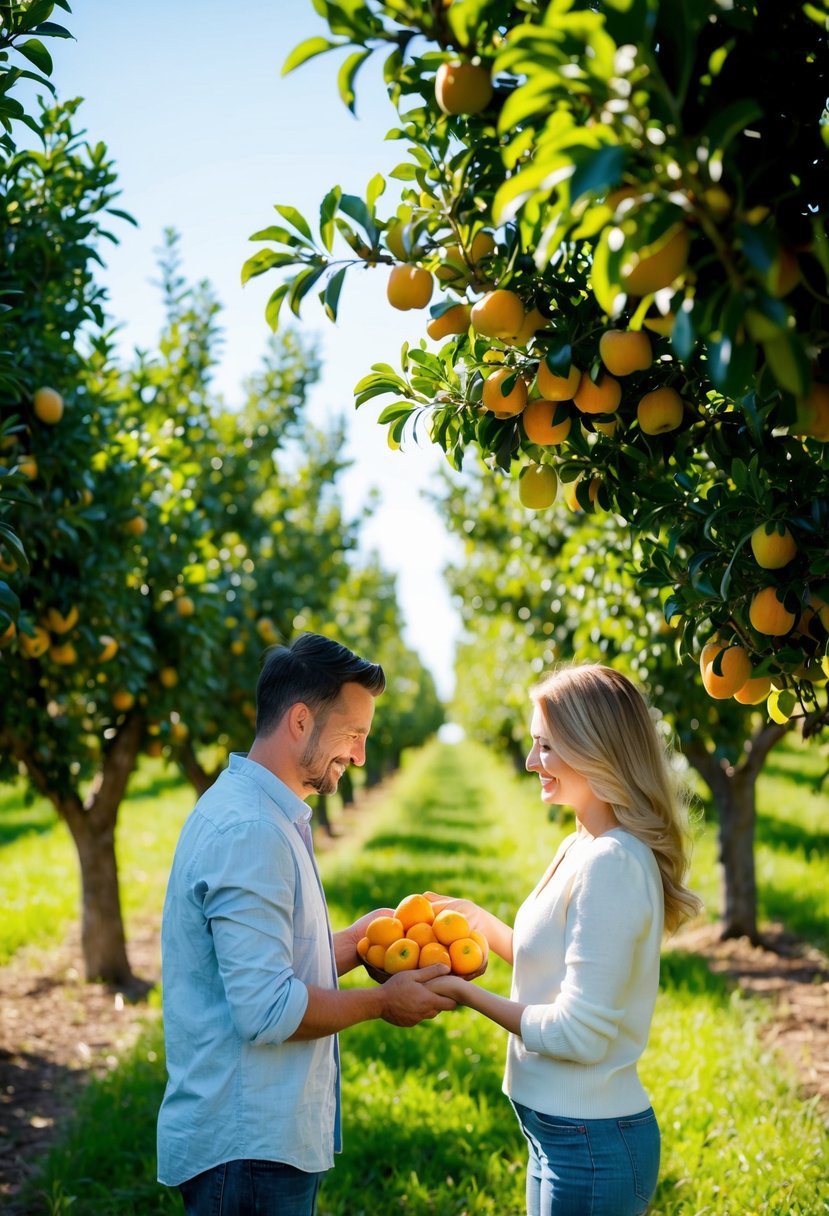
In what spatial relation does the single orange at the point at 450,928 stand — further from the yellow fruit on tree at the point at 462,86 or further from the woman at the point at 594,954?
the yellow fruit on tree at the point at 462,86

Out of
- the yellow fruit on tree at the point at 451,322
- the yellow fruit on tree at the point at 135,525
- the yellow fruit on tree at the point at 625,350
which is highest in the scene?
the yellow fruit on tree at the point at 135,525

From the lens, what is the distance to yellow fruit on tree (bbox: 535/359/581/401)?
69.5 inches

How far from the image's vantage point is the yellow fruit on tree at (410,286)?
1.75m

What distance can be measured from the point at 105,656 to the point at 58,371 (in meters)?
1.33

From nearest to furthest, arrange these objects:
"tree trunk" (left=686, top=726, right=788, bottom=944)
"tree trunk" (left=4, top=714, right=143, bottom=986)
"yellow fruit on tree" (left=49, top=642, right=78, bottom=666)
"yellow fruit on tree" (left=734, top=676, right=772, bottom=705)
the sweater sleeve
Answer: the sweater sleeve < "yellow fruit on tree" (left=734, top=676, right=772, bottom=705) < "yellow fruit on tree" (left=49, top=642, right=78, bottom=666) < "tree trunk" (left=4, top=714, right=143, bottom=986) < "tree trunk" (left=686, top=726, right=788, bottom=944)

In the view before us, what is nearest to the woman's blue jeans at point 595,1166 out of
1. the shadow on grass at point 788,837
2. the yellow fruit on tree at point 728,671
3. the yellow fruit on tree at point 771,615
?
the yellow fruit on tree at point 728,671

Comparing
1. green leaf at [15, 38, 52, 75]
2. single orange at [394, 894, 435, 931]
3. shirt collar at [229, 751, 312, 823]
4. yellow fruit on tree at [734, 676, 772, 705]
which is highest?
green leaf at [15, 38, 52, 75]

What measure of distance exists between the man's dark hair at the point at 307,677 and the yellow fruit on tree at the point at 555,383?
2.13 feet

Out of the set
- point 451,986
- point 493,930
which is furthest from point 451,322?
point 493,930

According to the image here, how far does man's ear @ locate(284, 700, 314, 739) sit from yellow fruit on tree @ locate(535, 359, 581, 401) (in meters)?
0.79

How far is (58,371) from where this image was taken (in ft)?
14.5

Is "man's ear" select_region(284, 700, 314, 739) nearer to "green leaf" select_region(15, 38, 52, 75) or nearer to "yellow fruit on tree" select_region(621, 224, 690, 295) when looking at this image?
"yellow fruit on tree" select_region(621, 224, 690, 295)

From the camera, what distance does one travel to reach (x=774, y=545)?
1.84 meters

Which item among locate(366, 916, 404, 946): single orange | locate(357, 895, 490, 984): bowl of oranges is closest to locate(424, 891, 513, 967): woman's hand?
locate(357, 895, 490, 984): bowl of oranges
